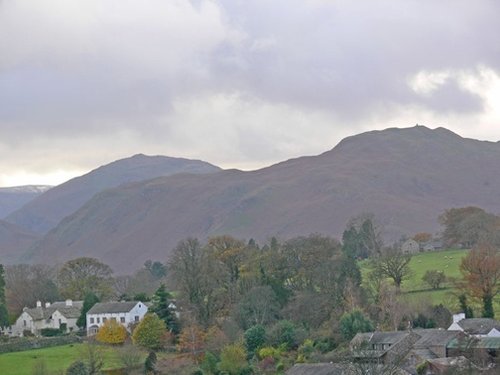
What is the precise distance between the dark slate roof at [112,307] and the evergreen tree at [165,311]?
306 inches

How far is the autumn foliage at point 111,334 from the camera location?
76.1 meters

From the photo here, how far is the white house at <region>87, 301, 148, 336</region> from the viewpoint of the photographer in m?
84.8

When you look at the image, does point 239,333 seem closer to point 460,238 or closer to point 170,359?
point 170,359

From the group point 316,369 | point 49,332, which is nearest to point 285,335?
point 316,369

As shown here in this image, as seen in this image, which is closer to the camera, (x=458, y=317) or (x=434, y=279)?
(x=458, y=317)

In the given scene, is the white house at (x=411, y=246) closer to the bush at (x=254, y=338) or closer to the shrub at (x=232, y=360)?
the bush at (x=254, y=338)

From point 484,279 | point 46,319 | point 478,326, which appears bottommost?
point 478,326

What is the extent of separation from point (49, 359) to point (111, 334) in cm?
694

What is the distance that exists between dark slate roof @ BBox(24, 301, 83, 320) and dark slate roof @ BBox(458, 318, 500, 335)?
38800 mm

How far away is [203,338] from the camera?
2793 inches

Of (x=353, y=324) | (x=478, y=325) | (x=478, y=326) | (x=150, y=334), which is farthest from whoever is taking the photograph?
(x=150, y=334)

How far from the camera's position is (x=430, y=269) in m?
93.0

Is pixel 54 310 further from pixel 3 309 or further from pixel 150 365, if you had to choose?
pixel 150 365

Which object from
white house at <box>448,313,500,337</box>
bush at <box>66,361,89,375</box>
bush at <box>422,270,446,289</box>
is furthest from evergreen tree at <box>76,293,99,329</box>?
white house at <box>448,313,500,337</box>
